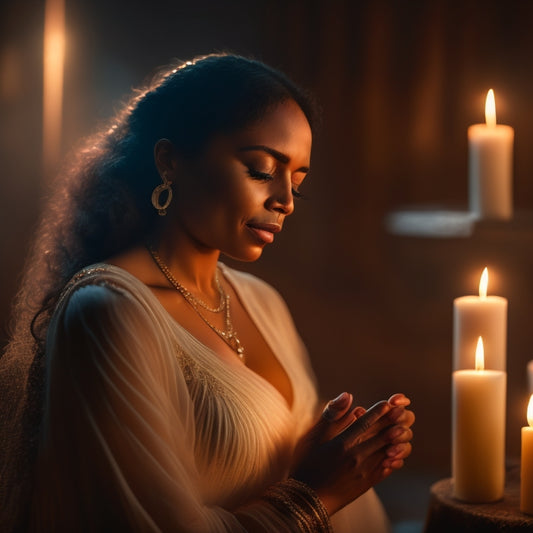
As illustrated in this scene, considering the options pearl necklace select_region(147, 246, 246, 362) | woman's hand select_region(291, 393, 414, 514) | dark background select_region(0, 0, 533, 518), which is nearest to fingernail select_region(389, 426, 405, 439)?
woman's hand select_region(291, 393, 414, 514)

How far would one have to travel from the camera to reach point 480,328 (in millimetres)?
1062

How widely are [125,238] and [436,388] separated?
44.5 inches

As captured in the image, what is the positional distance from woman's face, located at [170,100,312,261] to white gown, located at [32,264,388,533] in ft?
0.45

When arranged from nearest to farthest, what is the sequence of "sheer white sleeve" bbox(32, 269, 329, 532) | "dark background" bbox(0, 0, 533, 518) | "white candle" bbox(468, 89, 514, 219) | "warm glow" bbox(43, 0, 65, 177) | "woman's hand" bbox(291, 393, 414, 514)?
1. "sheer white sleeve" bbox(32, 269, 329, 532)
2. "woman's hand" bbox(291, 393, 414, 514)
3. "white candle" bbox(468, 89, 514, 219)
4. "warm glow" bbox(43, 0, 65, 177)
5. "dark background" bbox(0, 0, 533, 518)

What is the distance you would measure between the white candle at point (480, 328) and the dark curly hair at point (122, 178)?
1.20 ft

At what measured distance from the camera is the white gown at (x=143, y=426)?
2.79 ft

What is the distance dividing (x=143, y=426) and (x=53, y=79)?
74 centimetres

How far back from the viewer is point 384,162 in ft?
6.44

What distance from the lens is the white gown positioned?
852mm

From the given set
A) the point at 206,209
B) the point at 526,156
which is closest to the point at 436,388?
the point at 526,156

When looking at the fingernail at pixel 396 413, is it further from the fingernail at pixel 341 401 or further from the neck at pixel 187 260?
the neck at pixel 187 260

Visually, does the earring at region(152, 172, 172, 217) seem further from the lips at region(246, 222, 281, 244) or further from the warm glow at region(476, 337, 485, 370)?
the warm glow at region(476, 337, 485, 370)

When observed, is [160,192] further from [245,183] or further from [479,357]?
[479,357]

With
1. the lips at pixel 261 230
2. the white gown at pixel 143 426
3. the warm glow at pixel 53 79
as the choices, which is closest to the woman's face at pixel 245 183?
the lips at pixel 261 230
